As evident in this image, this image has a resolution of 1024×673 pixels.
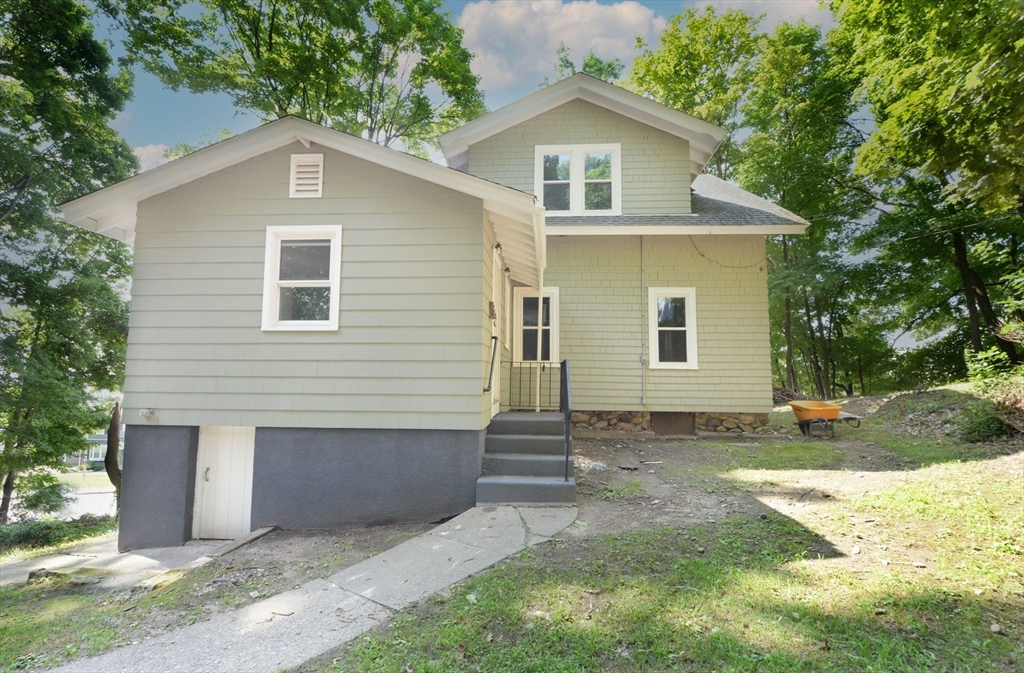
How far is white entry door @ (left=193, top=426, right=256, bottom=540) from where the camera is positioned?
546cm

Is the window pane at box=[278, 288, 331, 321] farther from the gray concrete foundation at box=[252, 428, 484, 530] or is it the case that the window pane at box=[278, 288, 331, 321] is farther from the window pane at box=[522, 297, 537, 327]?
the window pane at box=[522, 297, 537, 327]

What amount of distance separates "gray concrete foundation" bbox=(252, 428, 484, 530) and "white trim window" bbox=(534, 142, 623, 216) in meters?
6.16

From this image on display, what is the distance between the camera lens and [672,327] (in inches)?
376

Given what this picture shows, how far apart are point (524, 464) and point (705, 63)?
18.9 m

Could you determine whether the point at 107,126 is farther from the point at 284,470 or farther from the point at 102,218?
the point at 284,470

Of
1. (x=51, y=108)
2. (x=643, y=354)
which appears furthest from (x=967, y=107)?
(x=51, y=108)

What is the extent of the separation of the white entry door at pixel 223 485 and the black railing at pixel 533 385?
4466 mm

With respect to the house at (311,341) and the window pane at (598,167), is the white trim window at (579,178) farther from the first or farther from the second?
the house at (311,341)

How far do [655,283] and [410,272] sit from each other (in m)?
5.79

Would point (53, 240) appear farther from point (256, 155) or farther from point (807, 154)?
point (807, 154)

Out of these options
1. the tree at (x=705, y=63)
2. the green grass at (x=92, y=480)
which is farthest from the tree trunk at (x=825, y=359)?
the green grass at (x=92, y=480)

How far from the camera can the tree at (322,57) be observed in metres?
14.1

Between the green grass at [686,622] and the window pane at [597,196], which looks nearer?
the green grass at [686,622]

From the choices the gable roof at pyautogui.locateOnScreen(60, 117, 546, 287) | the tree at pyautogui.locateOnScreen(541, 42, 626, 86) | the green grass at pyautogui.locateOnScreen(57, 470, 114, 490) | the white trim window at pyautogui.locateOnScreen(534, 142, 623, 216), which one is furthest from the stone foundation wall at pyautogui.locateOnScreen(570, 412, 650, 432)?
the green grass at pyautogui.locateOnScreen(57, 470, 114, 490)
